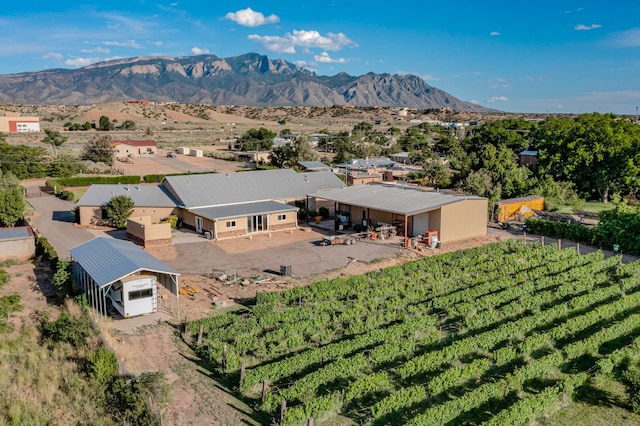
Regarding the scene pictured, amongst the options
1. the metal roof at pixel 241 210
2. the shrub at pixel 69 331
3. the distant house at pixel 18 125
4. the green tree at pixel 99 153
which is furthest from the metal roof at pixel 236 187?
the distant house at pixel 18 125

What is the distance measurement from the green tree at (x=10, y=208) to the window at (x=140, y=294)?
1885 centimetres

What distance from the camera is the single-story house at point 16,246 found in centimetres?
3036

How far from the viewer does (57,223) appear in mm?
38875

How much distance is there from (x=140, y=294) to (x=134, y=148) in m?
62.2

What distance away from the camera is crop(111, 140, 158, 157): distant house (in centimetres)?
7712

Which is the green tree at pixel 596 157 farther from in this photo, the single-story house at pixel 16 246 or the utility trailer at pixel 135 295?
the single-story house at pixel 16 246

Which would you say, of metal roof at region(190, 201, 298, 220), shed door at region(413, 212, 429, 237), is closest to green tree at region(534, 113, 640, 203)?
shed door at region(413, 212, 429, 237)

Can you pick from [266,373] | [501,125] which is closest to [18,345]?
[266,373]

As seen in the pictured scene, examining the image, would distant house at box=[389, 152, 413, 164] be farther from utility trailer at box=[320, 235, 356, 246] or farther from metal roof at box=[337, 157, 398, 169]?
utility trailer at box=[320, 235, 356, 246]

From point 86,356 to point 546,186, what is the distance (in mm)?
40033

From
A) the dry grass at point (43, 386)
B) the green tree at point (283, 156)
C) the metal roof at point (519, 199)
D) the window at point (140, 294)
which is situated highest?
the green tree at point (283, 156)

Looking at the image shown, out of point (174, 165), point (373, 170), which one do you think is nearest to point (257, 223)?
point (373, 170)

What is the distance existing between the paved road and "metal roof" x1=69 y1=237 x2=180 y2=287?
5.80 meters

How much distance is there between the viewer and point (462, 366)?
1616cm
